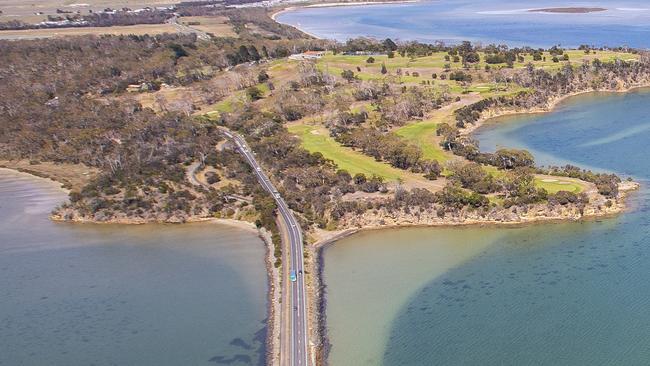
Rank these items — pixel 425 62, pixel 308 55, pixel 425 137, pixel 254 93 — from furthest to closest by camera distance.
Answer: pixel 308 55
pixel 425 62
pixel 254 93
pixel 425 137

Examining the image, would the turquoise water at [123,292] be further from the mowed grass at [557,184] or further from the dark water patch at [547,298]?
the mowed grass at [557,184]

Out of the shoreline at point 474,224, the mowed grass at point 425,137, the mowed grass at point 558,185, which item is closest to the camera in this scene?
the shoreline at point 474,224

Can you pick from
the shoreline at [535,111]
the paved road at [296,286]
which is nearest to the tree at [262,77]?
the shoreline at [535,111]

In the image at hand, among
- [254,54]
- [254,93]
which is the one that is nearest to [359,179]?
[254,93]

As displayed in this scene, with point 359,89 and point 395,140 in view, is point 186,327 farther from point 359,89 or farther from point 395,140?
point 359,89

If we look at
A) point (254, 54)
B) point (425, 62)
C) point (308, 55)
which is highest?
point (254, 54)

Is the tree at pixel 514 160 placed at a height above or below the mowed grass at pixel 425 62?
below

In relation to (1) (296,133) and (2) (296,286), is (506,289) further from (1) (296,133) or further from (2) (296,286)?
(1) (296,133)
